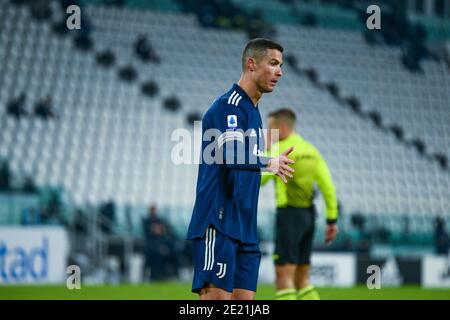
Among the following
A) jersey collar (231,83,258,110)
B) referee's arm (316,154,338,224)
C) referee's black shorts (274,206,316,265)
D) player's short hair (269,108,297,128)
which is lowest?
referee's black shorts (274,206,316,265)

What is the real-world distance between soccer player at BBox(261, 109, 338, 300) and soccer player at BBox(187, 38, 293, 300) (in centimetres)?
350

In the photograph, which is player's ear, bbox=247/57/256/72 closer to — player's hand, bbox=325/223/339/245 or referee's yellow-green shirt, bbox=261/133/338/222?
referee's yellow-green shirt, bbox=261/133/338/222

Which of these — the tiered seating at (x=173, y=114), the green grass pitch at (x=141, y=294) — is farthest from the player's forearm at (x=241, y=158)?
the tiered seating at (x=173, y=114)

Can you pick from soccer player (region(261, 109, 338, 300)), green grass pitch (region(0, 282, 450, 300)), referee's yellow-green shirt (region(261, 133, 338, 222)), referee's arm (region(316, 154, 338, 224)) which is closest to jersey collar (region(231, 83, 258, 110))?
soccer player (region(261, 109, 338, 300))

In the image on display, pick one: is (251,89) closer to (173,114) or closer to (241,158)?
(241,158)

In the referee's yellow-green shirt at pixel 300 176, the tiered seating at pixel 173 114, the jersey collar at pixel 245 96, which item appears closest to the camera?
the jersey collar at pixel 245 96

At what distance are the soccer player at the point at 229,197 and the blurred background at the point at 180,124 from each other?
10424mm

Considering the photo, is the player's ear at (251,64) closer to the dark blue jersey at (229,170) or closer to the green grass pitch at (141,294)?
the dark blue jersey at (229,170)

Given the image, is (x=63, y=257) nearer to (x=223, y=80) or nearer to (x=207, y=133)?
(x=223, y=80)

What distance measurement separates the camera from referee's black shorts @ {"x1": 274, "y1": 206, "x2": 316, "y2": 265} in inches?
370

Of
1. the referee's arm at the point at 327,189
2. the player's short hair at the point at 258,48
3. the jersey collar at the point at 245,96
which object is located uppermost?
the player's short hair at the point at 258,48

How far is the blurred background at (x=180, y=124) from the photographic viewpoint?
17.7 metres
